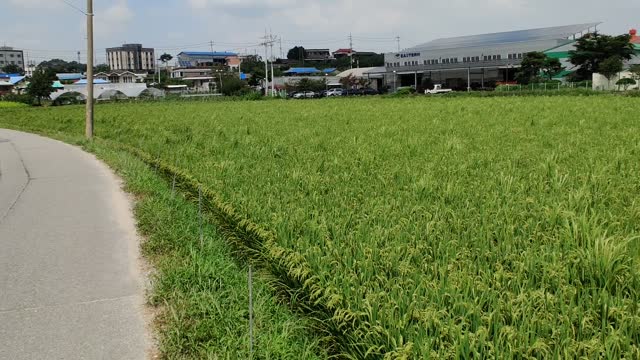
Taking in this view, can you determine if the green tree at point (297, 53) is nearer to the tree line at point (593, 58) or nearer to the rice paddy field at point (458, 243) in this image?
the tree line at point (593, 58)

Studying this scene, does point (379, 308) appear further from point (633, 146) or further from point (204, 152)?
point (204, 152)

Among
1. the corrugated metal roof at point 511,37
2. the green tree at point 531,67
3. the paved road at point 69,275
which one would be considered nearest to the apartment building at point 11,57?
the corrugated metal roof at point 511,37

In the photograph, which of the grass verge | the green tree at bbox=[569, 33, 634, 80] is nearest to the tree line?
the green tree at bbox=[569, 33, 634, 80]

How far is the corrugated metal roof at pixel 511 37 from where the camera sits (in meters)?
86.1

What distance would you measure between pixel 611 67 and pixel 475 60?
29630 millimetres

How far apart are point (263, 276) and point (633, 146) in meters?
6.56

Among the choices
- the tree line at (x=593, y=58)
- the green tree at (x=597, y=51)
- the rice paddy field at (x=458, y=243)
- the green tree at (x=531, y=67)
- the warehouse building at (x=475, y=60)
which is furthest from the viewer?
the warehouse building at (x=475, y=60)

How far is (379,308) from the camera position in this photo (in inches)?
119

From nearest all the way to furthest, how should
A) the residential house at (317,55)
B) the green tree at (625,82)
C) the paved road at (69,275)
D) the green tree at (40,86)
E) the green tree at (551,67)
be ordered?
the paved road at (69,275)
the green tree at (625,82)
the green tree at (551,67)
the green tree at (40,86)
the residential house at (317,55)

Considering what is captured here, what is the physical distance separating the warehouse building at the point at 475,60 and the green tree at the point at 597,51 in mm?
14377

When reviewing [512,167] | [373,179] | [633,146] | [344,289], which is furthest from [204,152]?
[344,289]

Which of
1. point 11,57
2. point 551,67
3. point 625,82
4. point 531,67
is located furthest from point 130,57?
point 625,82

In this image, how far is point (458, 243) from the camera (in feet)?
13.0

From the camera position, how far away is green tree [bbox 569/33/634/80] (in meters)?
54.7
